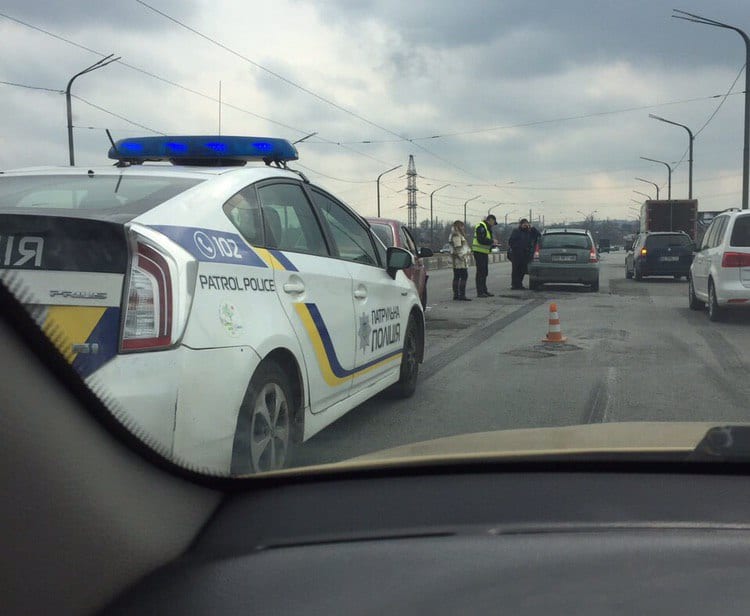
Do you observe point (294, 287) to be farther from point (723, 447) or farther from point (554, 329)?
point (554, 329)

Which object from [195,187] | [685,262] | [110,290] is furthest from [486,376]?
[685,262]

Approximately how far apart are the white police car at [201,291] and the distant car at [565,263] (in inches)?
605

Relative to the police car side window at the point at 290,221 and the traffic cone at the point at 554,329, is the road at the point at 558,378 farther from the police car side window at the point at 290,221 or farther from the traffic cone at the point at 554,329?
the police car side window at the point at 290,221

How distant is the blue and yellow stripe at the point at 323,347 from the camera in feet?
13.2

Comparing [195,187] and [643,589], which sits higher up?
[195,187]

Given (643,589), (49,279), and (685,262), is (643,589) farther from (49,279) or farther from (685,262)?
(685,262)

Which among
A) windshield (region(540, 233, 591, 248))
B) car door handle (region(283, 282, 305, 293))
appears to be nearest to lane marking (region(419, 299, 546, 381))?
car door handle (region(283, 282, 305, 293))

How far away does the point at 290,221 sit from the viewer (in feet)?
14.5

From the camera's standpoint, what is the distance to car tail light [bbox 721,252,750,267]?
11.8 meters

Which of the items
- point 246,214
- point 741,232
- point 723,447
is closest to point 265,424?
point 246,214

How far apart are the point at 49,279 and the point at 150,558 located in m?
1.12

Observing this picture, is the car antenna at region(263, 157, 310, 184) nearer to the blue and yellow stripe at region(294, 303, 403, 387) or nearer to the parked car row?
the blue and yellow stripe at region(294, 303, 403, 387)

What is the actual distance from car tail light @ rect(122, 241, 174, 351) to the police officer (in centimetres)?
1528

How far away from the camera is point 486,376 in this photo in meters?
7.55
